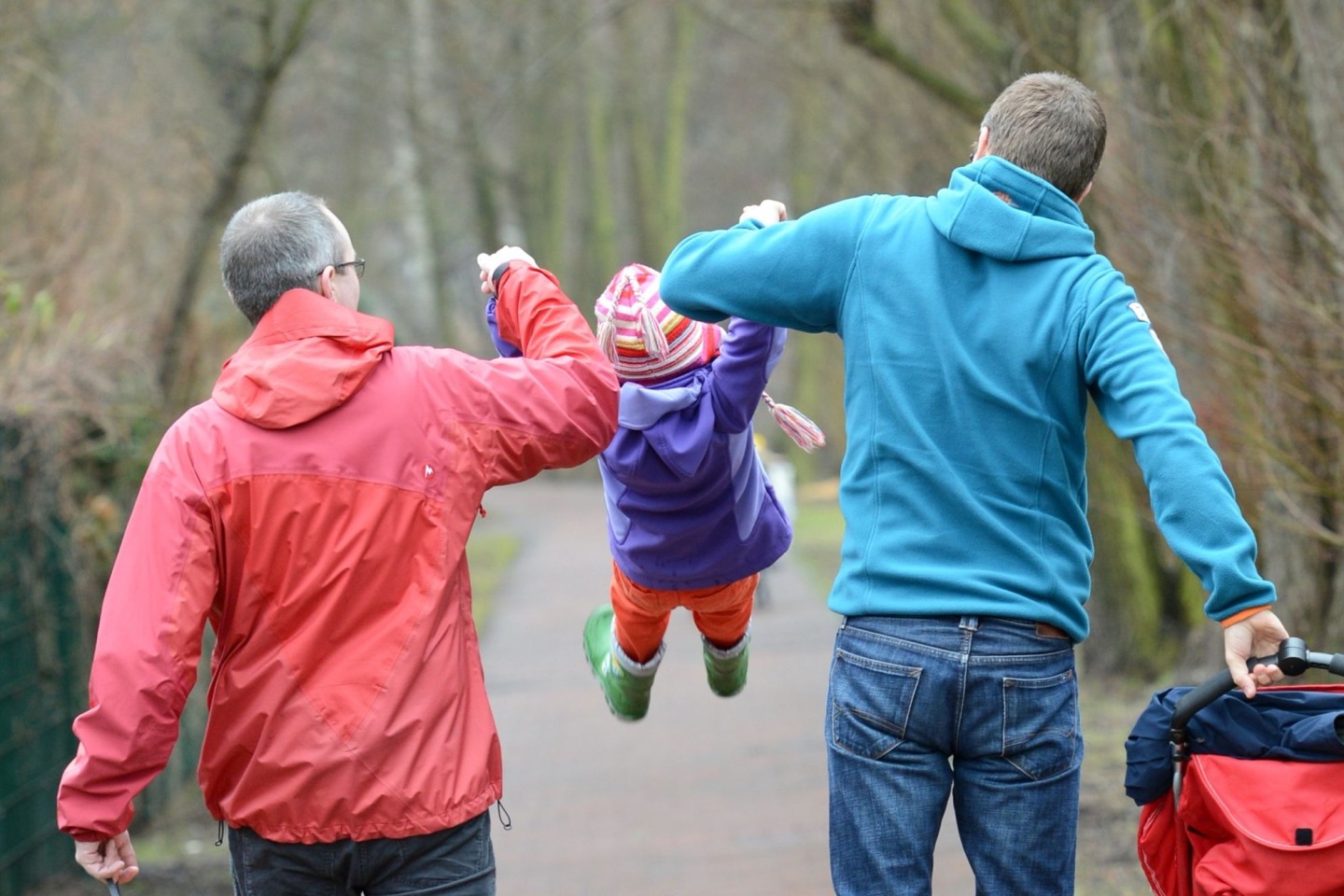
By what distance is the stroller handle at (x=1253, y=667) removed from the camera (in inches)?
107


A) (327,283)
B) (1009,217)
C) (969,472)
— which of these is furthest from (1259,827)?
(327,283)

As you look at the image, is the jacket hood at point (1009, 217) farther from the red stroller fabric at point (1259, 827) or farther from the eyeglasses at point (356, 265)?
the eyeglasses at point (356, 265)

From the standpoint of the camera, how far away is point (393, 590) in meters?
3.01

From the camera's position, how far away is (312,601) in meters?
2.96

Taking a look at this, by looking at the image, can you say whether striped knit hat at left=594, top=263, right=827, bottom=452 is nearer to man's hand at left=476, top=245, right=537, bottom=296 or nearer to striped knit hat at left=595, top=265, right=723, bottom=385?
striped knit hat at left=595, top=265, right=723, bottom=385

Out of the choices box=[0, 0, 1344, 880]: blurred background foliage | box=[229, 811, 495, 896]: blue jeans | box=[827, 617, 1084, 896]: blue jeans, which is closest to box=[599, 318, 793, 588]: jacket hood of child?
box=[827, 617, 1084, 896]: blue jeans

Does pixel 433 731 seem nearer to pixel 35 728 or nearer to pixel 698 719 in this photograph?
pixel 35 728

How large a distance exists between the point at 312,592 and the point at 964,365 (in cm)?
127

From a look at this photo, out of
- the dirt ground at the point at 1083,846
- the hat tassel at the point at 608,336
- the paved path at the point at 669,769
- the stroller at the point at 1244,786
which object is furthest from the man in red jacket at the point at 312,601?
the paved path at the point at 669,769

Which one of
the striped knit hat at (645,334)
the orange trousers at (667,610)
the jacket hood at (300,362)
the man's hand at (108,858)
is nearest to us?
the man's hand at (108,858)

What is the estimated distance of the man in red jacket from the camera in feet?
9.43

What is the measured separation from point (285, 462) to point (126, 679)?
470 millimetres

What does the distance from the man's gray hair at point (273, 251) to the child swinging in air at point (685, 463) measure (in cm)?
106

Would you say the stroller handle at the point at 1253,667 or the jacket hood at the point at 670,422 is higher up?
the jacket hood at the point at 670,422
